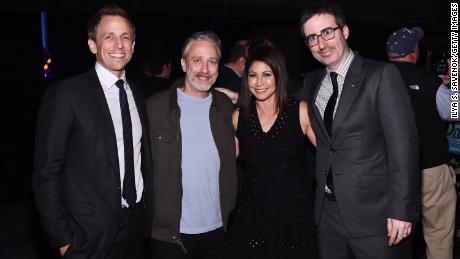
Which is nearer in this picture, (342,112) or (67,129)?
(67,129)

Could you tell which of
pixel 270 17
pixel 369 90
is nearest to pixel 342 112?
pixel 369 90

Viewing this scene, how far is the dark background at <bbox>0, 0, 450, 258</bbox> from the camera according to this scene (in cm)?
519

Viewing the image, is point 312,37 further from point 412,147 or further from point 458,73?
point 458,73

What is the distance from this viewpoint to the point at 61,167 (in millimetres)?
2320

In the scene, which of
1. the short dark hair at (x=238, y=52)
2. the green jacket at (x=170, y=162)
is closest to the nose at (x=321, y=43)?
the green jacket at (x=170, y=162)

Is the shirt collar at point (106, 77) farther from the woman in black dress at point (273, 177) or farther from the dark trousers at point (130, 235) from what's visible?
the woman in black dress at point (273, 177)

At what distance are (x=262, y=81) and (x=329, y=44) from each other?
23.0 inches

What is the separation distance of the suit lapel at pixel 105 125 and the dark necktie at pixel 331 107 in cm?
128

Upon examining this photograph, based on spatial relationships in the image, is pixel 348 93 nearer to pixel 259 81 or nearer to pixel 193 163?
pixel 259 81

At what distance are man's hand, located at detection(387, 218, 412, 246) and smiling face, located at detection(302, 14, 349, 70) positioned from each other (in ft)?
3.25

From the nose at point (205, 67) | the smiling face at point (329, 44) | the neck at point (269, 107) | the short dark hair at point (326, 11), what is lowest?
the neck at point (269, 107)

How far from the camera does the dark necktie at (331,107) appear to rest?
2.71 meters

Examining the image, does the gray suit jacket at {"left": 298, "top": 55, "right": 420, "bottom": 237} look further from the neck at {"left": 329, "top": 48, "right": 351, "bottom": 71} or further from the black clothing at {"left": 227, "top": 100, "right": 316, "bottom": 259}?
the black clothing at {"left": 227, "top": 100, "right": 316, "bottom": 259}

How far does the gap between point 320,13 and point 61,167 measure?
1771mm
